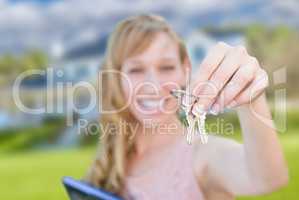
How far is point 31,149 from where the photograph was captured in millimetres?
1732

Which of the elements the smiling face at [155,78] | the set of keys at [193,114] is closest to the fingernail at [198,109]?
the set of keys at [193,114]

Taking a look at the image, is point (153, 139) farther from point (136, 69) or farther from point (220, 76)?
point (220, 76)

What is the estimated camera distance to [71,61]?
67.4 inches

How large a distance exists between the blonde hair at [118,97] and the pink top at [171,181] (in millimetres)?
51

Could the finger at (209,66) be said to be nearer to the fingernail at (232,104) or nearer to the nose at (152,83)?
the fingernail at (232,104)

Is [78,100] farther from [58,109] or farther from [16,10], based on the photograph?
[16,10]

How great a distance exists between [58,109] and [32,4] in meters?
0.31

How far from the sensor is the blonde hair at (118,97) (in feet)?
5.32

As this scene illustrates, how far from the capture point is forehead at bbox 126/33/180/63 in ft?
5.29

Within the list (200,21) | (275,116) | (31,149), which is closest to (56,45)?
(31,149)

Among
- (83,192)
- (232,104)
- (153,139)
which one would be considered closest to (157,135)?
(153,139)

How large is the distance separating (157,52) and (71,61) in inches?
10.4

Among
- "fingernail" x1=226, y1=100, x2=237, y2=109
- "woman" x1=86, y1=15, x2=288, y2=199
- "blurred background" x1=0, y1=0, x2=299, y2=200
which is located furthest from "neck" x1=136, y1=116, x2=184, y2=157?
"fingernail" x1=226, y1=100, x2=237, y2=109

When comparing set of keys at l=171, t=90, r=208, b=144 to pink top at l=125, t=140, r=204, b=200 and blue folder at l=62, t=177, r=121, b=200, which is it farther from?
blue folder at l=62, t=177, r=121, b=200
